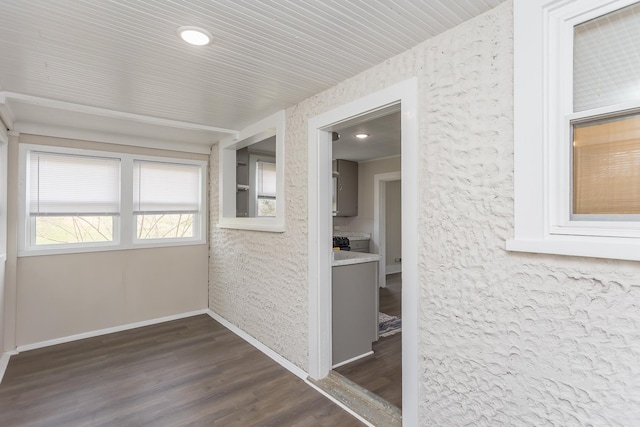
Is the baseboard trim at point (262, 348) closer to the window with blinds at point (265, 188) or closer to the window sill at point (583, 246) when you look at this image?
the window with blinds at point (265, 188)

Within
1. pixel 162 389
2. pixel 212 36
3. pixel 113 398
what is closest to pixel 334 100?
pixel 212 36

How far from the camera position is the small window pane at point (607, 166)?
1192 mm

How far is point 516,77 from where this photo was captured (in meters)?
1.39

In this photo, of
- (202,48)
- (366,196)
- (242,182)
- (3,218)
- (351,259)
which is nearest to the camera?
(202,48)

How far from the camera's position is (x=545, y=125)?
1.32 meters

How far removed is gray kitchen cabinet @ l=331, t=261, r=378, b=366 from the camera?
281 centimetres

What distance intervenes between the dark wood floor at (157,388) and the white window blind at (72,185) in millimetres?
1471

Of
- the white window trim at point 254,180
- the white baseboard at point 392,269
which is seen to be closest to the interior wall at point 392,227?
the white baseboard at point 392,269

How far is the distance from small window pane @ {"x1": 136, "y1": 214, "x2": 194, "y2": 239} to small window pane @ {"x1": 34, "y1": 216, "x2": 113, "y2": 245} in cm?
34

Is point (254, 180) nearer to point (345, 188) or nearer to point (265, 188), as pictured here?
point (265, 188)

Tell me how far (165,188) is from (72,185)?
0.96 m

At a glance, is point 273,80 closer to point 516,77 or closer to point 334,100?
point 334,100

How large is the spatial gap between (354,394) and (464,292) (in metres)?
1.29

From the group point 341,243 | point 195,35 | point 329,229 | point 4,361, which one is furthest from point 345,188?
point 4,361
